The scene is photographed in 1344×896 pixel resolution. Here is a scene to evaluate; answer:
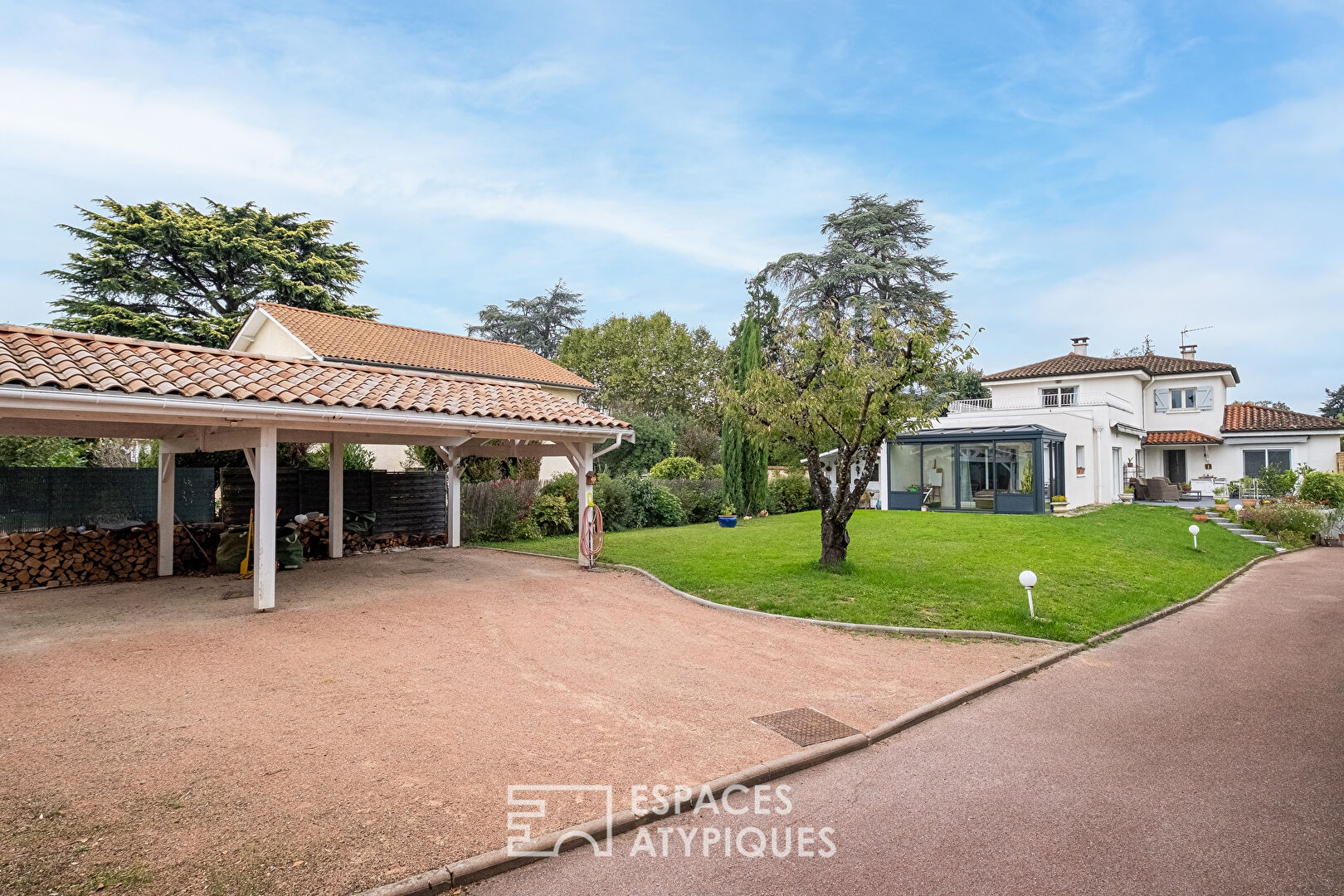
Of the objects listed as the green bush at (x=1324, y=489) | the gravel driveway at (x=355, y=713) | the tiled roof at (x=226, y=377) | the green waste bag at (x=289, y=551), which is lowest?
the gravel driveway at (x=355, y=713)

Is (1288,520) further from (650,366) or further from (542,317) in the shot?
(542,317)

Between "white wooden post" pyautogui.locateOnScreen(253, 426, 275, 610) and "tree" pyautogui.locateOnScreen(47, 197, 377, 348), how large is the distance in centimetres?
1953

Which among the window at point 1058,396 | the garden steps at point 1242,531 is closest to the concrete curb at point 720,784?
the garden steps at point 1242,531

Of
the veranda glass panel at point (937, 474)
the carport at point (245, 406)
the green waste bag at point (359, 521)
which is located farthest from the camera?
the veranda glass panel at point (937, 474)

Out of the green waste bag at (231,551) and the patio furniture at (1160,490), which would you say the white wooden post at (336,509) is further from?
the patio furniture at (1160,490)

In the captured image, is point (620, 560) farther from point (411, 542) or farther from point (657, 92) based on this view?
point (657, 92)

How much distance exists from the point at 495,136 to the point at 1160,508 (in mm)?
24594

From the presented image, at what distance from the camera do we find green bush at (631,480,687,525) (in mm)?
20188

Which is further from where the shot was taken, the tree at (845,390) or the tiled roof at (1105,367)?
the tiled roof at (1105,367)

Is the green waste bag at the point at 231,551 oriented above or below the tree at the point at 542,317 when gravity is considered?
below

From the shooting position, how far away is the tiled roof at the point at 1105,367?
1244 inches

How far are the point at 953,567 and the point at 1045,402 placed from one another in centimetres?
2337

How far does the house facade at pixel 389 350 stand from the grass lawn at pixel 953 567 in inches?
284

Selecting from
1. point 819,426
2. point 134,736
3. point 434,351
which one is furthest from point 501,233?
point 134,736
